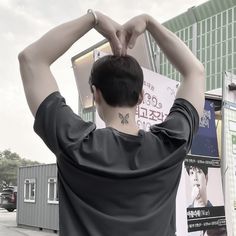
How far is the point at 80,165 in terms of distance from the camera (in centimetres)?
116

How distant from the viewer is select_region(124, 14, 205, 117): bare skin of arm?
142 cm

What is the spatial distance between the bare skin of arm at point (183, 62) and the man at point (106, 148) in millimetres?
Answer: 119

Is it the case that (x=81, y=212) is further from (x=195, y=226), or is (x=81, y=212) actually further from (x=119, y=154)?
(x=195, y=226)

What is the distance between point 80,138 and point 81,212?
0.62 ft

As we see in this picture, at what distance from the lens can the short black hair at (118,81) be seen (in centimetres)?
123

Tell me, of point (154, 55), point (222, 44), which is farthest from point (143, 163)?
point (222, 44)

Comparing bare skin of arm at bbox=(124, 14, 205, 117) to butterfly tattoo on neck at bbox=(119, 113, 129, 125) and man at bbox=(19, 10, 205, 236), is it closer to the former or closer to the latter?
man at bbox=(19, 10, 205, 236)

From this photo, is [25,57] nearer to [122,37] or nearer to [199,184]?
[122,37]

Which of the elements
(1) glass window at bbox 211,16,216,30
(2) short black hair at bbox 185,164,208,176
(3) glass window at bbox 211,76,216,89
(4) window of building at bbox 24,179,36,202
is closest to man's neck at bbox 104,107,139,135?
(2) short black hair at bbox 185,164,208,176

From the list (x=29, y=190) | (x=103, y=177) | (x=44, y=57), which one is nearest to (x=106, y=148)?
(x=103, y=177)

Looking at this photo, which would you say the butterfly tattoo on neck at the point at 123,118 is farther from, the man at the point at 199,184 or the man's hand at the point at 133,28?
the man at the point at 199,184

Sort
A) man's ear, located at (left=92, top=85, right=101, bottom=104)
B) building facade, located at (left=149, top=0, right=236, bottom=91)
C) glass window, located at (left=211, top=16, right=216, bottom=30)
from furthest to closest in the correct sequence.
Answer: glass window, located at (left=211, top=16, right=216, bottom=30) → building facade, located at (left=149, top=0, right=236, bottom=91) → man's ear, located at (left=92, top=85, right=101, bottom=104)

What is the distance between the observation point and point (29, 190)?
57.7 ft

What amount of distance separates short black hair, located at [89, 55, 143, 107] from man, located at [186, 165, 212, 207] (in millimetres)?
1515
